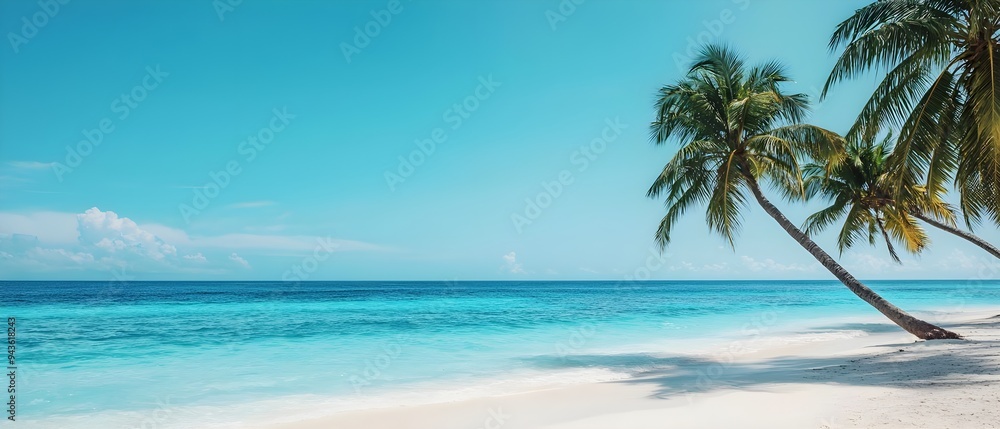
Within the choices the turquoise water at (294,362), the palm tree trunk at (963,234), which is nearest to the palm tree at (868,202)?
the palm tree trunk at (963,234)

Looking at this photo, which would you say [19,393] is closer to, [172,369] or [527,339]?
[172,369]

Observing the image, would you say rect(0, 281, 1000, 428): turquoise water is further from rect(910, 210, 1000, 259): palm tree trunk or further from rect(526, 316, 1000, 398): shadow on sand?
rect(910, 210, 1000, 259): palm tree trunk

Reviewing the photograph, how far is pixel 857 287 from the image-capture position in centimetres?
1075

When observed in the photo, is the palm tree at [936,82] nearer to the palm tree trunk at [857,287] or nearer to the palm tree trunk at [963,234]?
the palm tree trunk at [857,287]

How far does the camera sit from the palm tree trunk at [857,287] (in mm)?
10477

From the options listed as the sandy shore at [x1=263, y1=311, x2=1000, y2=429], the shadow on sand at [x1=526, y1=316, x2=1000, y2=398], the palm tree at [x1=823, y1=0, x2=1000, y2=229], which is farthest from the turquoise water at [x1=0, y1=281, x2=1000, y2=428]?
the palm tree at [x1=823, y1=0, x2=1000, y2=229]

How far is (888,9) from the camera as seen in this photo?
7.59 m

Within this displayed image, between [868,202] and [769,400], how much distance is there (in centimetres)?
1147

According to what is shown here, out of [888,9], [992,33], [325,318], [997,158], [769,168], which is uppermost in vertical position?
[888,9]

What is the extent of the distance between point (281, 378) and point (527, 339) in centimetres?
754

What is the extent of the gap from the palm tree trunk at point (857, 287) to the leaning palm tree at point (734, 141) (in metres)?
0.02

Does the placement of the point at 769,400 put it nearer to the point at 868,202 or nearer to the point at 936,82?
the point at 936,82

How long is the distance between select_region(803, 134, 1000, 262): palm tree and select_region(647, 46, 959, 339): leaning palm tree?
3143 mm

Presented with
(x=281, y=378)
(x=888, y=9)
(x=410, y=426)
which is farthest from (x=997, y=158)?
(x=281, y=378)
